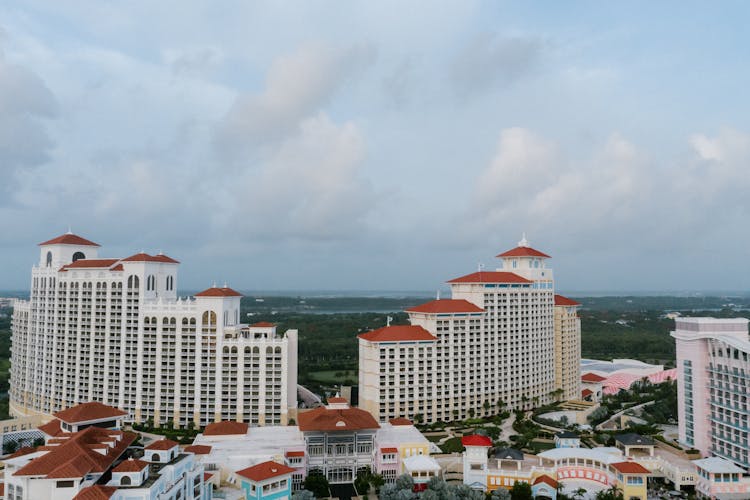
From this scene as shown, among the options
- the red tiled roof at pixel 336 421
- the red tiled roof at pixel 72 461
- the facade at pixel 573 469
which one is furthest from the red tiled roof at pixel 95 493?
the facade at pixel 573 469

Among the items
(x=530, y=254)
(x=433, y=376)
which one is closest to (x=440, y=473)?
(x=433, y=376)

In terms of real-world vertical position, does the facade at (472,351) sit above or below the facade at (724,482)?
above

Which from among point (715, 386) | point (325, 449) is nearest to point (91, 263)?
point (325, 449)

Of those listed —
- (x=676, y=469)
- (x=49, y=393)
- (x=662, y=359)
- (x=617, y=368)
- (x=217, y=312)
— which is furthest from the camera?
(x=662, y=359)

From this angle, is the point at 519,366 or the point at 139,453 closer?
the point at 139,453

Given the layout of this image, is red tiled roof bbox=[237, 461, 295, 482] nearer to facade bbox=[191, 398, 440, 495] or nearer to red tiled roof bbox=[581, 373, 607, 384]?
facade bbox=[191, 398, 440, 495]

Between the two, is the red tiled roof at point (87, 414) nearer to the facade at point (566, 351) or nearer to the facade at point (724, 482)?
the facade at point (724, 482)

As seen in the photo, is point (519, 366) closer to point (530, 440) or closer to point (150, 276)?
point (530, 440)
